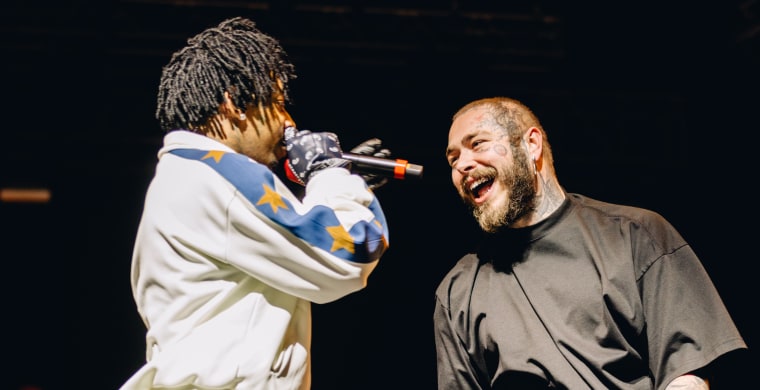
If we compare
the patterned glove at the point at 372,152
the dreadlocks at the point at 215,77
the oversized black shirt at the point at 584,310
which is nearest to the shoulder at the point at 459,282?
the oversized black shirt at the point at 584,310

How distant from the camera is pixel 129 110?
2.69m

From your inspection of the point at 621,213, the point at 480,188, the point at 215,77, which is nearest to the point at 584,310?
the point at 621,213

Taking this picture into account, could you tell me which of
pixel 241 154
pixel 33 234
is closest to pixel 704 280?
pixel 241 154

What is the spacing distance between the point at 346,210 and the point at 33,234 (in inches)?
85.2

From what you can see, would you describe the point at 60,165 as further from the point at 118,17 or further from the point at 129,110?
the point at 118,17

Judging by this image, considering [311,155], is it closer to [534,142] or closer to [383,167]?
[383,167]

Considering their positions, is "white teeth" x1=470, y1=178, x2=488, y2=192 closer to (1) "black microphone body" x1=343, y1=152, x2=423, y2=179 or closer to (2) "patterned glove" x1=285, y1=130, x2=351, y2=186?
(1) "black microphone body" x1=343, y1=152, x2=423, y2=179

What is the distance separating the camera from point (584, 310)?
1.58 m

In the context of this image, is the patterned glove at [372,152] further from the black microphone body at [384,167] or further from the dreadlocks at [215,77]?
the dreadlocks at [215,77]

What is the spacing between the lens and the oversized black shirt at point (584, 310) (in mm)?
1488

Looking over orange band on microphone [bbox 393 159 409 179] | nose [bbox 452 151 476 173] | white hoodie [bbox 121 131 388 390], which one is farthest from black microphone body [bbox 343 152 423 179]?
nose [bbox 452 151 476 173]

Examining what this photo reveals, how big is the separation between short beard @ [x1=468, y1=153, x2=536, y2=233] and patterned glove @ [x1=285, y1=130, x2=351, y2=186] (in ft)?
1.88

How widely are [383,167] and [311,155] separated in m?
0.17

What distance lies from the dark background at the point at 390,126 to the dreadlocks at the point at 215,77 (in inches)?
52.9
